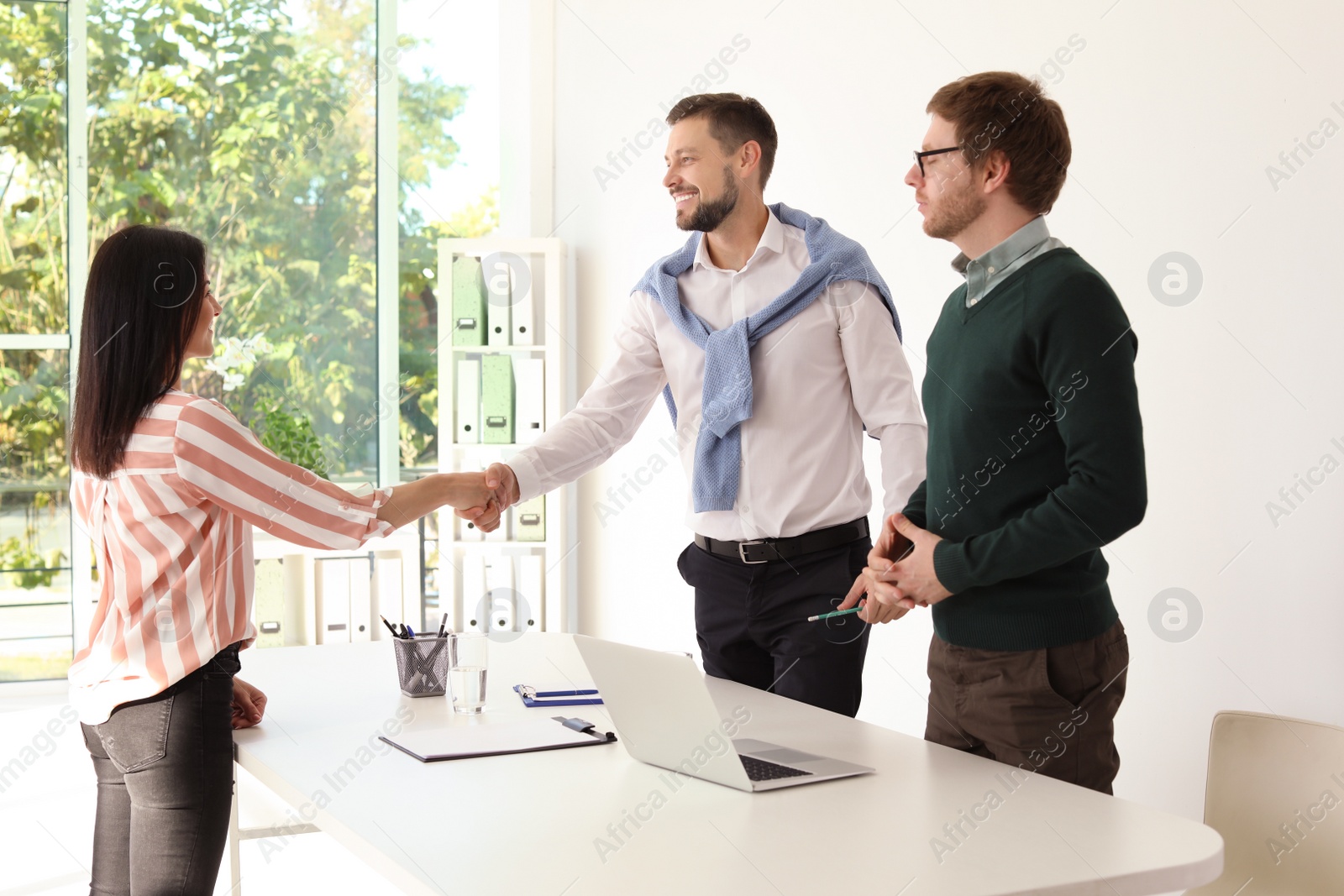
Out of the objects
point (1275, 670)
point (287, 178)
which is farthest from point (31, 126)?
point (1275, 670)

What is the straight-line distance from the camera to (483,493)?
2527 millimetres

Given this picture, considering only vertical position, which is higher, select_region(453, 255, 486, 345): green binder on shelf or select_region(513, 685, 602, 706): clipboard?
select_region(453, 255, 486, 345): green binder on shelf

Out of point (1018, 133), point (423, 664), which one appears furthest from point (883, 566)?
point (423, 664)

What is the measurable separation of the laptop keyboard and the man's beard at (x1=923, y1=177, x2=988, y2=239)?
2.70ft

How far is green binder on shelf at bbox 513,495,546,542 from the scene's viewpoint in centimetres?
459

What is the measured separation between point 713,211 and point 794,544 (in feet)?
2.33

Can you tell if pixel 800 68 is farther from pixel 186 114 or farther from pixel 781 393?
pixel 186 114

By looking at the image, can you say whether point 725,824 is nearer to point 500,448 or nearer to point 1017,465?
point 1017,465

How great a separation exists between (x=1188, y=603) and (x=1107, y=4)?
134 cm

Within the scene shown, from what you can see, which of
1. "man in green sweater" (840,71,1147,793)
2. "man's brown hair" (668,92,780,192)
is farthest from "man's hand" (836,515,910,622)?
"man's brown hair" (668,92,780,192)

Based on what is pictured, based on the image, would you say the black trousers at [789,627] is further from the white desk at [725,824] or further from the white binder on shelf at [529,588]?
the white binder on shelf at [529,588]

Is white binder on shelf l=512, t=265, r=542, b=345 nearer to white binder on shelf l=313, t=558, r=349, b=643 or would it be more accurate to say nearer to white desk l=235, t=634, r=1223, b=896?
white binder on shelf l=313, t=558, r=349, b=643

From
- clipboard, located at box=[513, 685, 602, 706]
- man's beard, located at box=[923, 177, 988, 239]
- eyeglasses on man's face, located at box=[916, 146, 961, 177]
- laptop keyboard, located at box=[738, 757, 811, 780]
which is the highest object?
eyeglasses on man's face, located at box=[916, 146, 961, 177]

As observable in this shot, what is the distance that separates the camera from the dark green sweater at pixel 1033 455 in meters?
1.49
